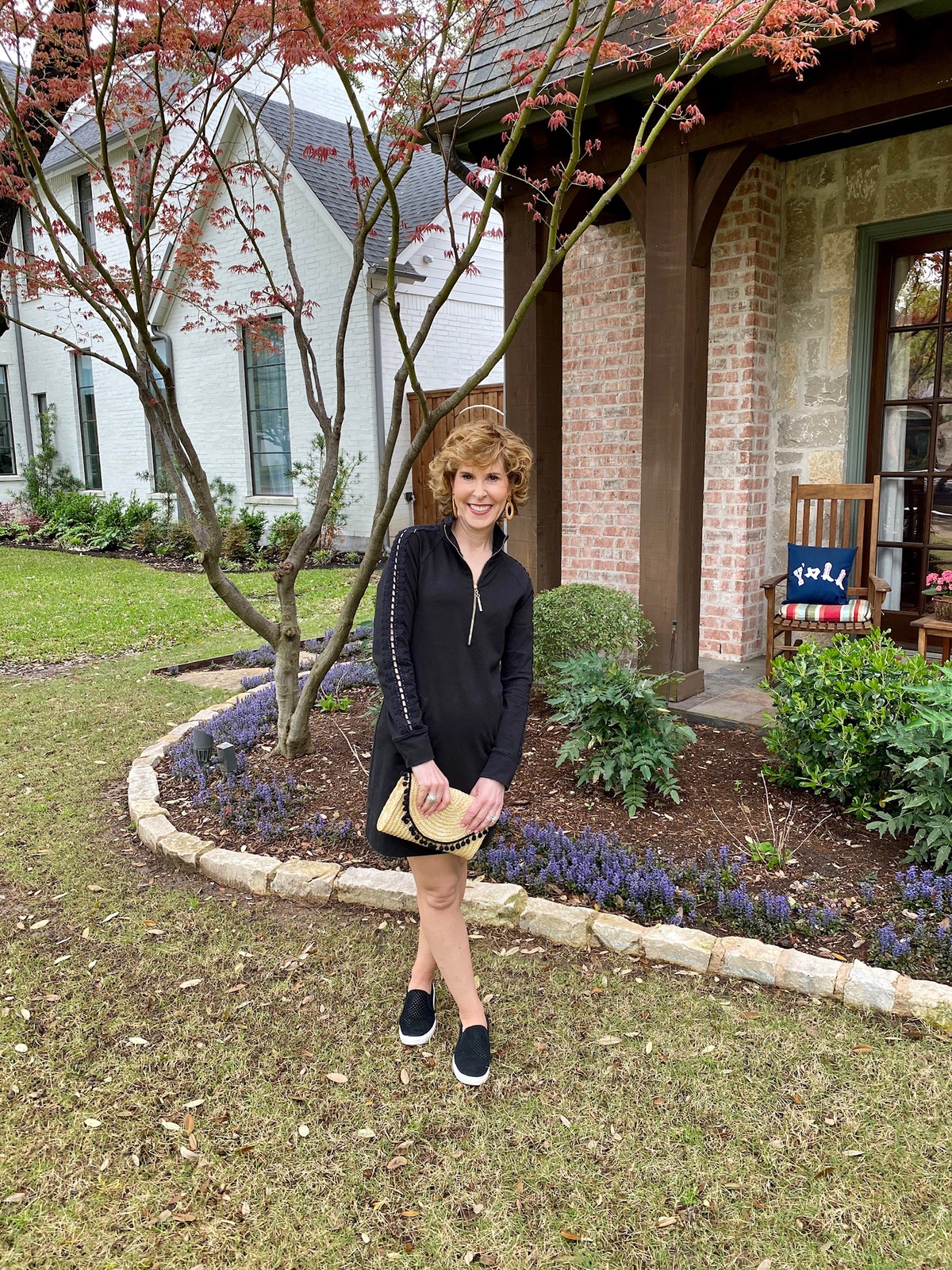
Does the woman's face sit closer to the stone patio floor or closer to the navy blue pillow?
the stone patio floor

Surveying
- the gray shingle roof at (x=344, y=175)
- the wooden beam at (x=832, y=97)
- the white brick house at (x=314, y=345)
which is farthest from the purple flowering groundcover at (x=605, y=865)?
the gray shingle roof at (x=344, y=175)

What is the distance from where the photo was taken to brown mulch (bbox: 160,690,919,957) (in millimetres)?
2879

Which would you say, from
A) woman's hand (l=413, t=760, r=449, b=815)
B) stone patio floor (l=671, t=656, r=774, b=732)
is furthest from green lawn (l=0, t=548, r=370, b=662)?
woman's hand (l=413, t=760, r=449, b=815)

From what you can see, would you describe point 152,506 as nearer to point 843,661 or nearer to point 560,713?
point 560,713

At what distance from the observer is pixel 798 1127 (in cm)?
194

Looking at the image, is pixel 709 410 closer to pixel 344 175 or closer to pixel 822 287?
pixel 822 287

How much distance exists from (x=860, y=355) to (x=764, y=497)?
3.32ft

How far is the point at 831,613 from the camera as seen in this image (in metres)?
4.68

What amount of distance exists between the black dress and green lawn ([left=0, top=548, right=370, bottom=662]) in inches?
194

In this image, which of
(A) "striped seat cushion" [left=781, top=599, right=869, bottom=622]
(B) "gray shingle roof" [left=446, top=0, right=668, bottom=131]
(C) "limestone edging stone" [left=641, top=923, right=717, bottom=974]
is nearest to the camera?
(C) "limestone edging stone" [left=641, top=923, right=717, bottom=974]

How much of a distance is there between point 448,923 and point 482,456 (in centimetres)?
113

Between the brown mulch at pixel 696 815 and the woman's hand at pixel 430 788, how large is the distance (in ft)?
3.65

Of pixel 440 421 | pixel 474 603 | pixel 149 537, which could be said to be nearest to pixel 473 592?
pixel 474 603

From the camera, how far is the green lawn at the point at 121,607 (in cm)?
714
